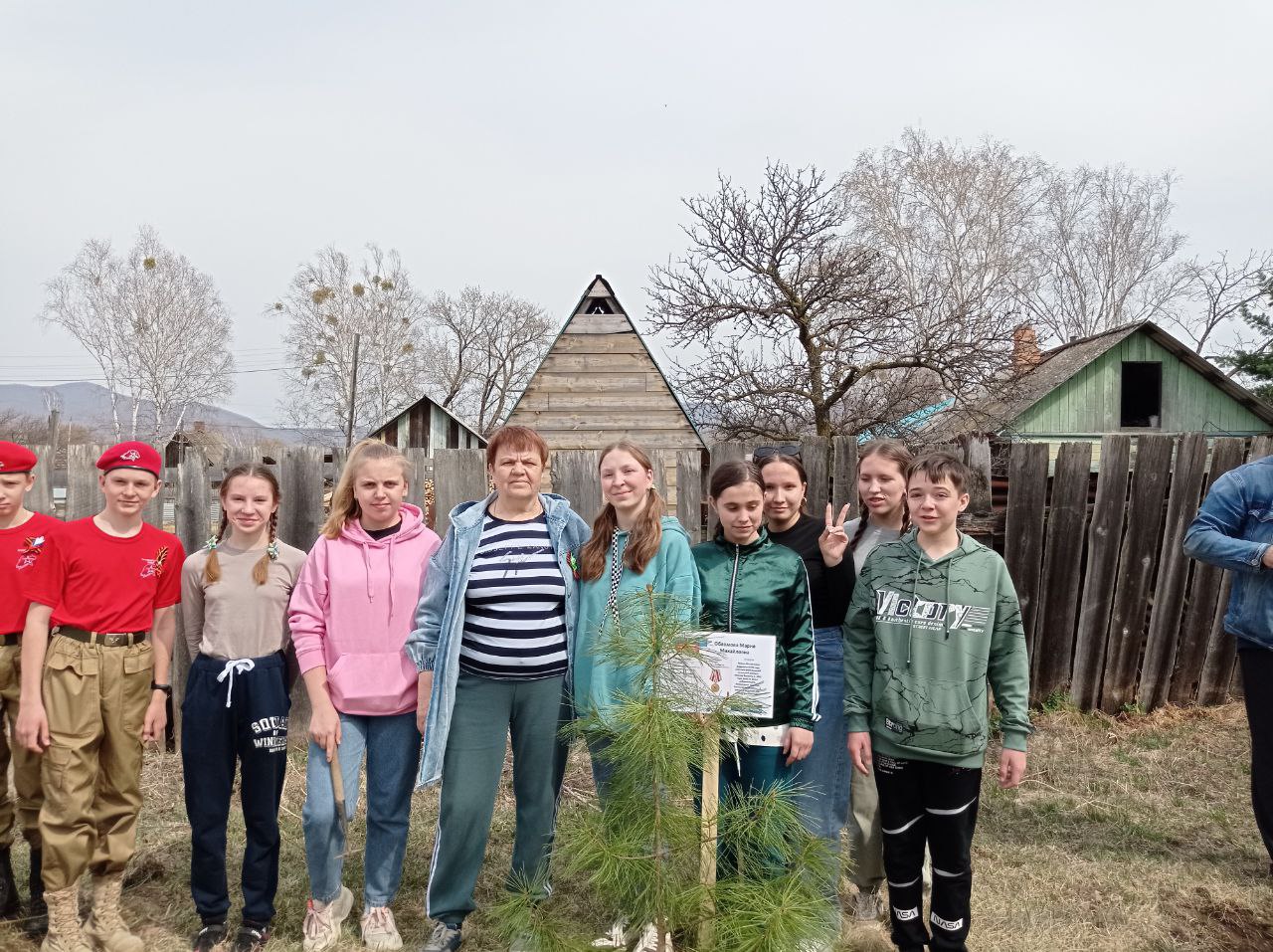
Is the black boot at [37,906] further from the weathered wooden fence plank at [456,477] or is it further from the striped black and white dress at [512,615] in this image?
the weathered wooden fence plank at [456,477]

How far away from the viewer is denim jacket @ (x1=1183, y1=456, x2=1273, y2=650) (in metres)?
3.14

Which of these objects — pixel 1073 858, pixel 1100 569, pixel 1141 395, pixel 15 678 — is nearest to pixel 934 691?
pixel 1073 858

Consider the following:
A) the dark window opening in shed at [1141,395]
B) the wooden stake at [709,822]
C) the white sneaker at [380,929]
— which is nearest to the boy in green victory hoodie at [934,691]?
the wooden stake at [709,822]

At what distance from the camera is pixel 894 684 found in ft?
9.02

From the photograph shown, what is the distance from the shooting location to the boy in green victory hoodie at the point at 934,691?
2688 millimetres

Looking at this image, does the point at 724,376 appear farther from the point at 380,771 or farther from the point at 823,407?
the point at 380,771

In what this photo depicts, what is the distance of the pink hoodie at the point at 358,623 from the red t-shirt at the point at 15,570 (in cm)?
97

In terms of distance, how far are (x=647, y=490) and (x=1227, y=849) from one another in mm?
3168

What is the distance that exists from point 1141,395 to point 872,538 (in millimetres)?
21553

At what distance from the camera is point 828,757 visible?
3039 millimetres

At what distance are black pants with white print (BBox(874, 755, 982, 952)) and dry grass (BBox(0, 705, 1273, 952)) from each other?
45 cm

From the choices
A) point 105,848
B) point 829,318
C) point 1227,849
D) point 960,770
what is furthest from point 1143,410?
point 105,848

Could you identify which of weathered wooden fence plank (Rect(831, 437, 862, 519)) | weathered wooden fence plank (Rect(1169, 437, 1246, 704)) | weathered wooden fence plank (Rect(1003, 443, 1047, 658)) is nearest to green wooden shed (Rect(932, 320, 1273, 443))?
weathered wooden fence plank (Rect(1169, 437, 1246, 704))

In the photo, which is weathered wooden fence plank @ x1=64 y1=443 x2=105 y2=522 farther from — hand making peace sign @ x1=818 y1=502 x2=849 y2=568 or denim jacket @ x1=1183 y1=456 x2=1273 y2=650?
denim jacket @ x1=1183 y1=456 x2=1273 y2=650
